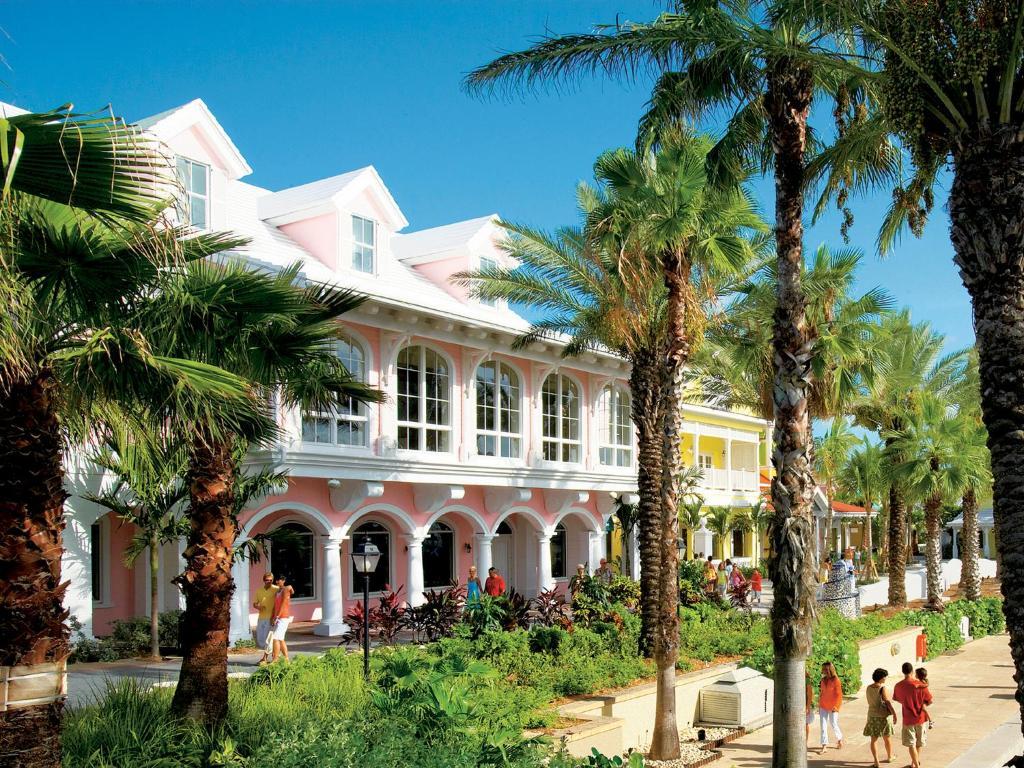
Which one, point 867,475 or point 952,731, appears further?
point 867,475

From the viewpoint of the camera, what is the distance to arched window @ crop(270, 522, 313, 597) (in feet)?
76.4

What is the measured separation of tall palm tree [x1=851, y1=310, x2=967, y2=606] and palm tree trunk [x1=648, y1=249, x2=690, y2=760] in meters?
14.0

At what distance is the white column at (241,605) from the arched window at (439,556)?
858 centimetres

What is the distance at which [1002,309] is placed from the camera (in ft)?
26.1

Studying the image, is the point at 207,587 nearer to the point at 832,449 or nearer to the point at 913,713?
the point at 913,713

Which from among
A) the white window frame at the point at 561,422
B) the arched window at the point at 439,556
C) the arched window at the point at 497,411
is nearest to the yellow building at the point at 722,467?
the white window frame at the point at 561,422

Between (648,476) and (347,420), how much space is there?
21.3 feet

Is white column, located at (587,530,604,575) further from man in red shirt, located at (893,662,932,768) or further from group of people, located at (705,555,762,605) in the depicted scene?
man in red shirt, located at (893,662,932,768)

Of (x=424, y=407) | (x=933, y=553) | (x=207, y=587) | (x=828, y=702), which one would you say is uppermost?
(x=424, y=407)

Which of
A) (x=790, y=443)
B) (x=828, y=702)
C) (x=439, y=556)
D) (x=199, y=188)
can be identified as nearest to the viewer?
(x=790, y=443)

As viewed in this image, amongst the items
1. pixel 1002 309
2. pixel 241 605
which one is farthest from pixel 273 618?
pixel 1002 309

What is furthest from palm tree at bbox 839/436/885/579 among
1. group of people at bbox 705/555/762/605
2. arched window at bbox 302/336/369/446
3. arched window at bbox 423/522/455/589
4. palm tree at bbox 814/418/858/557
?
arched window at bbox 302/336/369/446

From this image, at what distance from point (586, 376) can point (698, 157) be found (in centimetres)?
1175

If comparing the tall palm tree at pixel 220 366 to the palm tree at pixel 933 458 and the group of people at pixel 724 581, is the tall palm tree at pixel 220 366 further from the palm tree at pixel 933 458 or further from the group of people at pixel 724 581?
the palm tree at pixel 933 458
